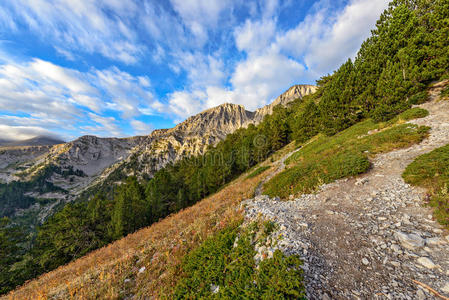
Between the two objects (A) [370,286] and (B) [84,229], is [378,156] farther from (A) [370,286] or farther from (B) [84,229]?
(B) [84,229]

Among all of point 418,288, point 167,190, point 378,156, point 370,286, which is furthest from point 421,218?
point 167,190

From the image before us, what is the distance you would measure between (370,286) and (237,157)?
39149 millimetres

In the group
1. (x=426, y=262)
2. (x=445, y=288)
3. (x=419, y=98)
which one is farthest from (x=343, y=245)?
(x=419, y=98)

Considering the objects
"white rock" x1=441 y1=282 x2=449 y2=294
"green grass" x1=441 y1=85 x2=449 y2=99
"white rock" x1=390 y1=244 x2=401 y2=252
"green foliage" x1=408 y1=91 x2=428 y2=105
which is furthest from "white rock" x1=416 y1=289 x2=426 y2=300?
"green foliage" x1=408 y1=91 x2=428 y2=105

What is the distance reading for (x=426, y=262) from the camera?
3.93m

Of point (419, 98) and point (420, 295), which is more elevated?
point (419, 98)

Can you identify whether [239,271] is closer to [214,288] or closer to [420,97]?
[214,288]

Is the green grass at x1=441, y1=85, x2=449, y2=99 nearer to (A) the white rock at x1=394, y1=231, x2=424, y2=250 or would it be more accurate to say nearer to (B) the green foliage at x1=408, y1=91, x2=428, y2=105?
(B) the green foliage at x1=408, y1=91, x2=428, y2=105

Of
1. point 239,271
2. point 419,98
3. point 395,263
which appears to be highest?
point 419,98

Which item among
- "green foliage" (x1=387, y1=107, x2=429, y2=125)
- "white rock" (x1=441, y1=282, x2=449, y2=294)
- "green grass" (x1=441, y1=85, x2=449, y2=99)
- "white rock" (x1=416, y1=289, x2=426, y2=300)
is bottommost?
"white rock" (x1=441, y1=282, x2=449, y2=294)

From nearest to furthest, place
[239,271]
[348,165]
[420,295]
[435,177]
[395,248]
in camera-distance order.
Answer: [420,295] < [395,248] < [239,271] < [435,177] < [348,165]

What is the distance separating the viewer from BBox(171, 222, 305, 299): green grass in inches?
144

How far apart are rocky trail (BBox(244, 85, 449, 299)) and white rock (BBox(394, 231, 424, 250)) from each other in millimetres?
20

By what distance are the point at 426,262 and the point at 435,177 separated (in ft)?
18.5
